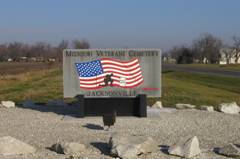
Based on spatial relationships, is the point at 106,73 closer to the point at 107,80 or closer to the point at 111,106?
the point at 107,80

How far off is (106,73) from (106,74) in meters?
0.03

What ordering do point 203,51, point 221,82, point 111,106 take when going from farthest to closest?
point 203,51 < point 221,82 < point 111,106

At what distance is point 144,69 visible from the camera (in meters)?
14.8

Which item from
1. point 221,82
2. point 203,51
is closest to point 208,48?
point 203,51

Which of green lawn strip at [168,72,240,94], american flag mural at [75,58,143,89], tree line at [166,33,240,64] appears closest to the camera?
american flag mural at [75,58,143,89]

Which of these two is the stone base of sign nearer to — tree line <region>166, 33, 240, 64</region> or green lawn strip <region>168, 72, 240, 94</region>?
green lawn strip <region>168, 72, 240, 94</region>

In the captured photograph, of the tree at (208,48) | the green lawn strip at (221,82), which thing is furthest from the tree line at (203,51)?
the green lawn strip at (221,82)

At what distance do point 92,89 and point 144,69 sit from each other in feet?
5.23

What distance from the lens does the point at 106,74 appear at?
47.8ft

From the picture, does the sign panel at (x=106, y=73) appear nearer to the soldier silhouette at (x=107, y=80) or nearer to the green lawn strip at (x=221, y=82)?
the soldier silhouette at (x=107, y=80)

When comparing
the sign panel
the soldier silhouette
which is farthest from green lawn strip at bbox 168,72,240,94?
the soldier silhouette

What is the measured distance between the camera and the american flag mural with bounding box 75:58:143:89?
1457cm

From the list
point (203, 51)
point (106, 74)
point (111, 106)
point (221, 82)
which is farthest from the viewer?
point (203, 51)

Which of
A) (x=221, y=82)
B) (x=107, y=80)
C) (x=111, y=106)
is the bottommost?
(x=221, y=82)
